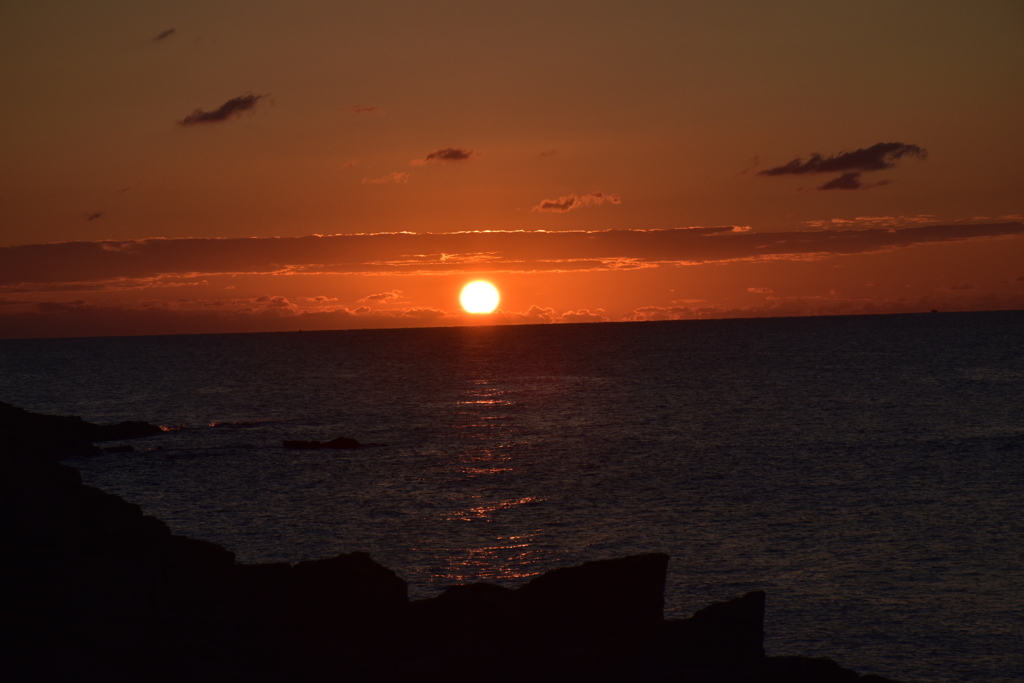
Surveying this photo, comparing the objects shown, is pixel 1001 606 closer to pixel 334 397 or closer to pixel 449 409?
pixel 449 409

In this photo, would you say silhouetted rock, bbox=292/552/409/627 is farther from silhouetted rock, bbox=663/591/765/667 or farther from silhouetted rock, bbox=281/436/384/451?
silhouetted rock, bbox=281/436/384/451

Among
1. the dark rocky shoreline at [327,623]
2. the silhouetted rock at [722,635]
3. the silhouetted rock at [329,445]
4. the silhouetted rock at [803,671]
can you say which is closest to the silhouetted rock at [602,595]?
the dark rocky shoreline at [327,623]

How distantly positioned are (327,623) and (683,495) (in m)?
32.9

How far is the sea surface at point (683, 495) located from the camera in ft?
106

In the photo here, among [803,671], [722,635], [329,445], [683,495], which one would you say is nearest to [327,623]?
[722,635]

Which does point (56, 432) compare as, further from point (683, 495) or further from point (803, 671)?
point (803, 671)

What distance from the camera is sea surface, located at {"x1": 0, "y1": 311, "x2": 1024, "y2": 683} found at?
32.4 metres

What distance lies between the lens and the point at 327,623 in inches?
890

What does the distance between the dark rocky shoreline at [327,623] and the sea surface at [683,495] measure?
295 inches

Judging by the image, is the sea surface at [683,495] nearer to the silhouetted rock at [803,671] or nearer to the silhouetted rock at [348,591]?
the silhouetted rock at [803,671]

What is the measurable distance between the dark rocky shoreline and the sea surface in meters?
7.49

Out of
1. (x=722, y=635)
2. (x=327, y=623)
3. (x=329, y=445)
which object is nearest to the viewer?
(x=327, y=623)

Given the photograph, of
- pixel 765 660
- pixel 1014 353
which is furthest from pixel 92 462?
pixel 1014 353

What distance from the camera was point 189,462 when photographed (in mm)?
65938
